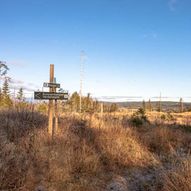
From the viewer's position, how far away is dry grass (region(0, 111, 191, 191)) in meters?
6.17

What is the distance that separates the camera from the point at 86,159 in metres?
7.94

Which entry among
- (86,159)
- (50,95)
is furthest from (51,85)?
(86,159)

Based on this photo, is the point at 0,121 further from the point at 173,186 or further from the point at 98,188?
the point at 173,186

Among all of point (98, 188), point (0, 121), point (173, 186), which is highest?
point (0, 121)

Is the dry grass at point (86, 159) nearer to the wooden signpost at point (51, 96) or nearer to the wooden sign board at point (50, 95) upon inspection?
the wooden signpost at point (51, 96)

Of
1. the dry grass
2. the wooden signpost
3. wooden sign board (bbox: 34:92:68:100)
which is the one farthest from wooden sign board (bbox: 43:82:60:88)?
the dry grass

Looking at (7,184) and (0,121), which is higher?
(0,121)

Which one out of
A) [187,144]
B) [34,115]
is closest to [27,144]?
[34,115]

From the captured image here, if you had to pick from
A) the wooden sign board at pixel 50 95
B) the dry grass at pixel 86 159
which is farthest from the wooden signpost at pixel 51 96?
the dry grass at pixel 86 159

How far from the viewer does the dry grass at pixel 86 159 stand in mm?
6168

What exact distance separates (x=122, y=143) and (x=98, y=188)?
3.00 m

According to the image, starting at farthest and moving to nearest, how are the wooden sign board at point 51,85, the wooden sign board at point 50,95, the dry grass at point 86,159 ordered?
1. the wooden sign board at point 51,85
2. the wooden sign board at point 50,95
3. the dry grass at point 86,159

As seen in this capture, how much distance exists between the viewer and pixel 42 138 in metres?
9.27

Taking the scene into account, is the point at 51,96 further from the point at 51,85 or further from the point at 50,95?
the point at 51,85
